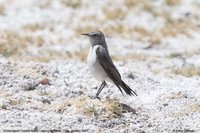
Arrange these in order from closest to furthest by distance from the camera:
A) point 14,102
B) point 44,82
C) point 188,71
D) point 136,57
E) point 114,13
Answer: point 14,102
point 44,82
point 188,71
point 136,57
point 114,13

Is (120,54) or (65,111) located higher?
(65,111)

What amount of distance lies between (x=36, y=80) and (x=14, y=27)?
7.11 meters

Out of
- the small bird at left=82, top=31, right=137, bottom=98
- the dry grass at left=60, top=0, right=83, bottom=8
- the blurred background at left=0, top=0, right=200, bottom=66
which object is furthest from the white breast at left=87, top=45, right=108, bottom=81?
the dry grass at left=60, top=0, right=83, bottom=8

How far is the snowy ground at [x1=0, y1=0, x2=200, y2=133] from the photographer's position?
12.4 m

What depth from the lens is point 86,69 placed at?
1622 cm

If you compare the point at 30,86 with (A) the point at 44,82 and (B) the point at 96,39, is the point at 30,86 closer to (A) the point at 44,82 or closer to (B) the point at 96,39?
(A) the point at 44,82

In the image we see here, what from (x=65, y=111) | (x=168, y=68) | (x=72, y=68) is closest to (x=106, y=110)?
(x=65, y=111)

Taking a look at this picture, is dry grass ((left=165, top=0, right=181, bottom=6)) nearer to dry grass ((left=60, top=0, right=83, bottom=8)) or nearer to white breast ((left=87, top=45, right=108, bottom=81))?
dry grass ((left=60, top=0, right=83, bottom=8))

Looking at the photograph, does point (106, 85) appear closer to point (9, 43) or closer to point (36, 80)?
point (36, 80)

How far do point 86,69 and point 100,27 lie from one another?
21.3ft

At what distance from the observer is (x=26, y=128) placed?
452 inches

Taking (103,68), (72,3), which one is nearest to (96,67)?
(103,68)

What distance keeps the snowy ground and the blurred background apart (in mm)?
34

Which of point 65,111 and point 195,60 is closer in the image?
point 65,111
